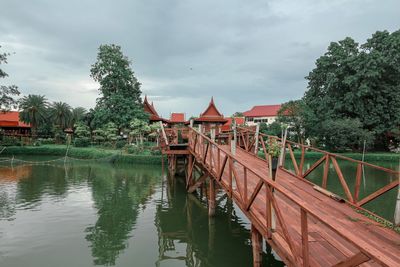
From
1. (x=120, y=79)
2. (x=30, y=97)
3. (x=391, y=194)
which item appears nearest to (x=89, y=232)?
(x=391, y=194)

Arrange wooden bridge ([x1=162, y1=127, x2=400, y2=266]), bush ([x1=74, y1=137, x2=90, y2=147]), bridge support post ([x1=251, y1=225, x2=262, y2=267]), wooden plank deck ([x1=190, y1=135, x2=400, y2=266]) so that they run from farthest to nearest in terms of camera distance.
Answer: bush ([x1=74, y1=137, x2=90, y2=147]) → bridge support post ([x1=251, y1=225, x2=262, y2=267]) → wooden bridge ([x1=162, y1=127, x2=400, y2=266]) → wooden plank deck ([x1=190, y1=135, x2=400, y2=266])

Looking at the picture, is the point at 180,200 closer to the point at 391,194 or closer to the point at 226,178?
the point at 226,178

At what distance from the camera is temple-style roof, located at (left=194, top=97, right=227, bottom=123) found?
137 feet

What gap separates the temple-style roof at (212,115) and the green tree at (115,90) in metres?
8.84

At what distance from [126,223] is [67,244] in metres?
2.28

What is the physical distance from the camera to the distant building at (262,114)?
65.1 metres

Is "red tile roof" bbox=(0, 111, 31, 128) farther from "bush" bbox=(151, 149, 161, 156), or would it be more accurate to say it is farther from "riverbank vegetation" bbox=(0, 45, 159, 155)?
"bush" bbox=(151, 149, 161, 156)

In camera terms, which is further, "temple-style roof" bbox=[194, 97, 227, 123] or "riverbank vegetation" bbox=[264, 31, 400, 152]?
"temple-style roof" bbox=[194, 97, 227, 123]

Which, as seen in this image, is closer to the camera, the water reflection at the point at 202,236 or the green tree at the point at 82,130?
the water reflection at the point at 202,236

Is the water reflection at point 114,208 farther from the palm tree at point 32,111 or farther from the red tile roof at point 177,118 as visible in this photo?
the palm tree at point 32,111

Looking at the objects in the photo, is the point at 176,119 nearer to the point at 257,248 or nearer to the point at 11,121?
the point at 11,121

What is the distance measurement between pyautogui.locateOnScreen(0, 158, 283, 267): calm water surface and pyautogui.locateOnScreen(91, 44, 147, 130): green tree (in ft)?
67.9

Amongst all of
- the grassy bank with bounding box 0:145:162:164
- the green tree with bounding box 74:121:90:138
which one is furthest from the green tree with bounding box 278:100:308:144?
the green tree with bounding box 74:121:90:138

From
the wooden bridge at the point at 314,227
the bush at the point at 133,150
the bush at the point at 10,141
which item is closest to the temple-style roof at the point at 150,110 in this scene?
the bush at the point at 133,150
